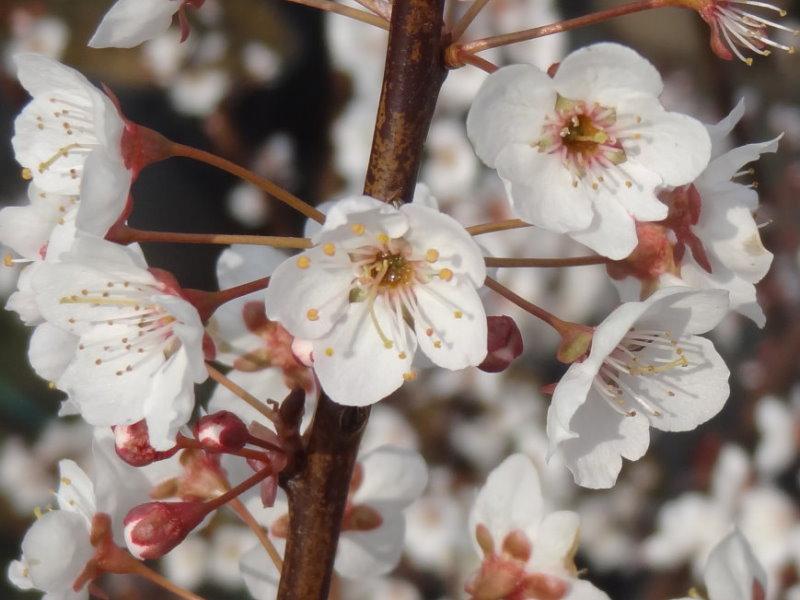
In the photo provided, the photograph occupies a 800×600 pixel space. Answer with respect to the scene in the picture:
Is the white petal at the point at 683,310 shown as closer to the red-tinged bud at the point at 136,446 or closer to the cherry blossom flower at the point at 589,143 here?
the cherry blossom flower at the point at 589,143

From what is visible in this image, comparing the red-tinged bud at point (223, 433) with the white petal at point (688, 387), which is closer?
the red-tinged bud at point (223, 433)

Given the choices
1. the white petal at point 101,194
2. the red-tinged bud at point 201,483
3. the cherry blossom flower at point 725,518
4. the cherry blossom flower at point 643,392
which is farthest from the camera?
the cherry blossom flower at point 725,518

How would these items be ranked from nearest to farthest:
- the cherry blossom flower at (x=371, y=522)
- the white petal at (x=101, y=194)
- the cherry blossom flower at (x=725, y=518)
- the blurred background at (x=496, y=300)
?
the white petal at (x=101, y=194) < the cherry blossom flower at (x=371, y=522) < the cherry blossom flower at (x=725, y=518) < the blurred background at (x=496, y=300)

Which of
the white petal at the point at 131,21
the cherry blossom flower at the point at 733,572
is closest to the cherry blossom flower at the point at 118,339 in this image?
the white petal at the point at 131,21

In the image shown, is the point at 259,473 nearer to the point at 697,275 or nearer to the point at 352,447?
the point at 352,447

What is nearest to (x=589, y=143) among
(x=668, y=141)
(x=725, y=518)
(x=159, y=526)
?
(x=668, y=141)

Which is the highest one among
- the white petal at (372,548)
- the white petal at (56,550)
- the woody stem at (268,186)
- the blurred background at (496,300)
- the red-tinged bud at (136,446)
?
the blurred background at (496,300)
